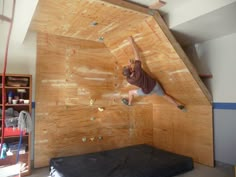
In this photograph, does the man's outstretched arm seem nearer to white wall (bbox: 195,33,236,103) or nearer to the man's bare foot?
the man's bare foot

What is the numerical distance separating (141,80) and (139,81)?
0.04 metres

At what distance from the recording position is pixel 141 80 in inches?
126

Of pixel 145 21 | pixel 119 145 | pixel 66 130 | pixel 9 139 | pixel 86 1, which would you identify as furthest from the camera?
pixel 119 145

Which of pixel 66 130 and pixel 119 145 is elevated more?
pixel 66 130

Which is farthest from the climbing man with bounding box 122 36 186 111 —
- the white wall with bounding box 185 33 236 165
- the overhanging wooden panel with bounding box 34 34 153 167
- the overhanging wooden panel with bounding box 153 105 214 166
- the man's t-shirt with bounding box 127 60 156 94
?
the white wall with bounding box 185 33 236 165

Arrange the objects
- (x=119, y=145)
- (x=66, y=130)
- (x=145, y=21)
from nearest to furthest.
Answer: (x=145, y=21), (x=66, y=130), (x=119, y=145)

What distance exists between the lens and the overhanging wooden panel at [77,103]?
326cm

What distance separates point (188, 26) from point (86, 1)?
1446 millimetres

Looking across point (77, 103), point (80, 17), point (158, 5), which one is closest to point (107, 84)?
point (77, 103)

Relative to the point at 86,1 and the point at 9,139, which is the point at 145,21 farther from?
the point at 9,139

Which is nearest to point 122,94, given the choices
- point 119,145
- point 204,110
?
point 119,145

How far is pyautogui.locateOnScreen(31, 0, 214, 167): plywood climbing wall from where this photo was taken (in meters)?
2.78

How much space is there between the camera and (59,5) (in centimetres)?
236

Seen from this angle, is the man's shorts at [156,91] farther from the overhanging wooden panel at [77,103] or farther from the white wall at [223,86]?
the white wall at [223,86]
